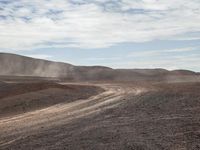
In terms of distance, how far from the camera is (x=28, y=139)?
621 inches

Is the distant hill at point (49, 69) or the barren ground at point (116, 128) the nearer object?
the barren ground at point (116, 128)

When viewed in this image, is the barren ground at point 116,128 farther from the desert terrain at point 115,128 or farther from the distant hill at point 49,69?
the distant hill at point 49,69

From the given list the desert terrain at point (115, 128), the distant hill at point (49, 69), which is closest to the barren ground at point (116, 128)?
the desert terrain at point (115, 128)

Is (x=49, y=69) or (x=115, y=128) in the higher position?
(x=49, y=69)

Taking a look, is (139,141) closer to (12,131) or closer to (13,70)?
(12,131)

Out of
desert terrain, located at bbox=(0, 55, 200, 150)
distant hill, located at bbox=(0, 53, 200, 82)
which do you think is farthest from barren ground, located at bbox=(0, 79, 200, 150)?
distant hill, located at bbox=(0, 53, 200, 82)

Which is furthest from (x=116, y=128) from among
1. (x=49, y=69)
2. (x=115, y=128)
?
(x=49, y=69)

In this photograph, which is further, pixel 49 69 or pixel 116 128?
pixel 49 69

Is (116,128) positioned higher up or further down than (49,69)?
further down

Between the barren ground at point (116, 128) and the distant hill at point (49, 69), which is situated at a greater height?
the distant hill at point (49, 69)

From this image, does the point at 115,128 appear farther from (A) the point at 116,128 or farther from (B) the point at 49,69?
(B) the point at 49,69

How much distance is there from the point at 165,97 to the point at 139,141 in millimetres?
12561

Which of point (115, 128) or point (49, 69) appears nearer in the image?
point (115, 128)

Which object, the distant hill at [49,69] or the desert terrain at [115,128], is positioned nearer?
the desert terrain at [115,128]
